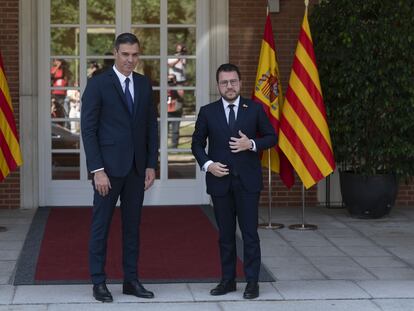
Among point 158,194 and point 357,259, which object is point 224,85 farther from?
point 158,194

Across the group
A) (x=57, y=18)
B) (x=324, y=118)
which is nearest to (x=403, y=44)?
(x=324, y=118)

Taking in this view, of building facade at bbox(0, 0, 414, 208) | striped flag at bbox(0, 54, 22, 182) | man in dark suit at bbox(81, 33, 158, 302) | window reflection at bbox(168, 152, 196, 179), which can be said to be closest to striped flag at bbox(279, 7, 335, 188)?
building facade at bbox(0, 0, 414, 208)

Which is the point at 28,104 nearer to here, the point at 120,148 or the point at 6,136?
the point at 6,136

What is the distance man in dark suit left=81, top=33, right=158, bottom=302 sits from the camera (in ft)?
20.0

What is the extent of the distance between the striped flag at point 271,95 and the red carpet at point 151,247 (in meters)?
0.95

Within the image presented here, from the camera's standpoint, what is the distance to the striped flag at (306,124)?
30.5 feet

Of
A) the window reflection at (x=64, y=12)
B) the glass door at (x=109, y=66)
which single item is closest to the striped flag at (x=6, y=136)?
the glass door at (x=109, y=66)

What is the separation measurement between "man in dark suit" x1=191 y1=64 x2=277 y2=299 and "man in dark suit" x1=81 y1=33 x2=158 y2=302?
15.9 inches

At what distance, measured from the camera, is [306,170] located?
9.34 meters

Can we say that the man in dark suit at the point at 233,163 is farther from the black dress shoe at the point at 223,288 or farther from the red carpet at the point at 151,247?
the red carpet at the point at 151,247

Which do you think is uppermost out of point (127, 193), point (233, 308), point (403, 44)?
point (403, 44)

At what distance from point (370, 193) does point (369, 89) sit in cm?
119

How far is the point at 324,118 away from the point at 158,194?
2.64 m

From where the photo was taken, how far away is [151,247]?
8.43 m
